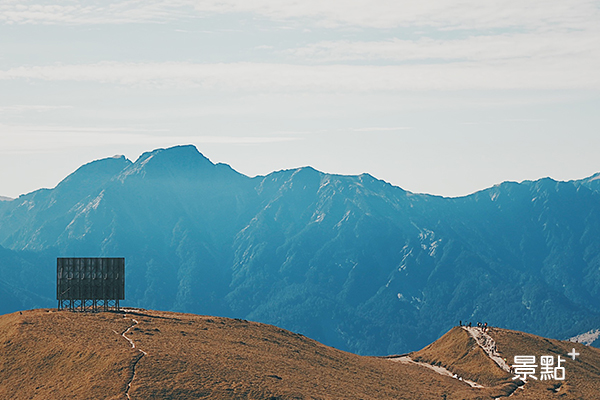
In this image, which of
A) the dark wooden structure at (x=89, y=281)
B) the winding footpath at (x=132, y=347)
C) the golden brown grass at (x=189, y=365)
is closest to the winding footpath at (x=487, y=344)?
the golden brown grass at (x=189, y=365)

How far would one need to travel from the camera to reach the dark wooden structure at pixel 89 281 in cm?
15575

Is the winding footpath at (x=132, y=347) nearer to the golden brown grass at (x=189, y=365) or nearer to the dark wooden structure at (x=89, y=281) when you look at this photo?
the golden brown grass at (x=189, y=365)

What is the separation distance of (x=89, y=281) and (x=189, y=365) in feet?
138

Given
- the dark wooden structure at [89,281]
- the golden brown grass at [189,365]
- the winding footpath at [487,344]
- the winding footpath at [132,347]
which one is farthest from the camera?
the winding footpath at [487,344]

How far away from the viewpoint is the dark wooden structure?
155750 millimetres

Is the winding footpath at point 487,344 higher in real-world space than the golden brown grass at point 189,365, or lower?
lower

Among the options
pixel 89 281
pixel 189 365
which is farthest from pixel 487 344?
pixel 89 281

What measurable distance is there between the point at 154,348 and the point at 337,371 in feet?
129

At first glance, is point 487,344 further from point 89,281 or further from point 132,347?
point 89,281

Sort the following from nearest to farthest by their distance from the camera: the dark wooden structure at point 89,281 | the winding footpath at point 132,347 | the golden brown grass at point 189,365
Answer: the winding footpath at point 132,347, the golden brown grass at point 189,365, the dark wooden structure at point 89,281

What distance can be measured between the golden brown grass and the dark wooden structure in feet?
18.0

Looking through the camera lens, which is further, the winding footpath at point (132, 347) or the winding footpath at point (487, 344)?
the winding footpath at point (487, 344)

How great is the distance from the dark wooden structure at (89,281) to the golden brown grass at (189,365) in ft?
18.0

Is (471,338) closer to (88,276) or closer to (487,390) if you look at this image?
(487,390)
